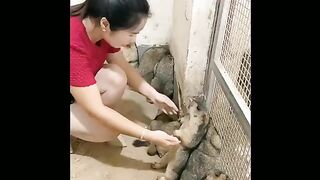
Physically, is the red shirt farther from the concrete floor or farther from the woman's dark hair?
the concrete floor

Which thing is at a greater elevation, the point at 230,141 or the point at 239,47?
the point at 239,47

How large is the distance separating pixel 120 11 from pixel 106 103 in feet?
1.27

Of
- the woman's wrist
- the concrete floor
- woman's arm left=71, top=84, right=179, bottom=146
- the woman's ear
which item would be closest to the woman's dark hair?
the woman's ear

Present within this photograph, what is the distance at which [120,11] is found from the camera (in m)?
1.06

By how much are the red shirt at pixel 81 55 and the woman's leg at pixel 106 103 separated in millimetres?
72

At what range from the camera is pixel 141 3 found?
1.07 meters

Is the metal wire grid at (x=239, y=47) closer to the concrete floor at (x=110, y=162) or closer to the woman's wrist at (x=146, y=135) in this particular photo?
the woman's wrist at (x=146, y=135)

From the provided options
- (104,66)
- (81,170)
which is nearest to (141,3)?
(104,66)

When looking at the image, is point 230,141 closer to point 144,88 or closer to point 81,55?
point 144,88

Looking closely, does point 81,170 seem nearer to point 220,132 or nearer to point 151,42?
point 220,132

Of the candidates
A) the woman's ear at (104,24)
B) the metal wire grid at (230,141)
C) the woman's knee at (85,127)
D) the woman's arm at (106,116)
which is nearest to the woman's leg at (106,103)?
the woman's knee at (85,127)

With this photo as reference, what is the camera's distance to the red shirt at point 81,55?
112cm

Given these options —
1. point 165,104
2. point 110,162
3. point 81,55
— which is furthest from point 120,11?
point 110,162

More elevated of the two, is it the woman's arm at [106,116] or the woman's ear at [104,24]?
the woman's ear at [104,24]
